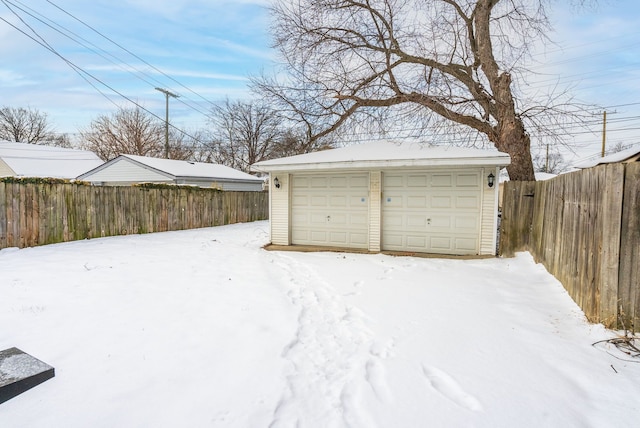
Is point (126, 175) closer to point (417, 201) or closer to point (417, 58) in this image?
point (417, 58)

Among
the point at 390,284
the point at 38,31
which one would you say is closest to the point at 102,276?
the point at 390,284

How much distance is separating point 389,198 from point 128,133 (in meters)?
26.8

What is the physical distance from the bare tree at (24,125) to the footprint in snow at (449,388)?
4285 cm

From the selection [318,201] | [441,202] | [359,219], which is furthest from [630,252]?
[318,201]

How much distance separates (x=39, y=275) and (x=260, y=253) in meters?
3.94

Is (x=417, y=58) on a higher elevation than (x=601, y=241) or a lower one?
higher

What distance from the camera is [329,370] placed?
2604 mm

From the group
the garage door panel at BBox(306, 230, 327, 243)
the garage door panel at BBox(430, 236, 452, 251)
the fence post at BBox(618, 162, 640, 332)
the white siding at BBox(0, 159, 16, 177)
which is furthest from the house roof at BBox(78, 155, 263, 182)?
the fence post at BBox(618, 162, 640, 332)

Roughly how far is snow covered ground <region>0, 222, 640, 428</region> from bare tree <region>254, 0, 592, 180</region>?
16.5ft

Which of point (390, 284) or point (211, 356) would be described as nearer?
point (211, 356)

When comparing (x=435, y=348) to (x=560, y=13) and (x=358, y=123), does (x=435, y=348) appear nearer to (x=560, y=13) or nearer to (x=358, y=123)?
(x=358, y=123)

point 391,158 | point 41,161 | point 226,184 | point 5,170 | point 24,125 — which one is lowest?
point 226,184

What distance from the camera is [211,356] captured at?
2.79 m

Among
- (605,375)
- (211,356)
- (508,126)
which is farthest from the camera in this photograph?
(508,126)
